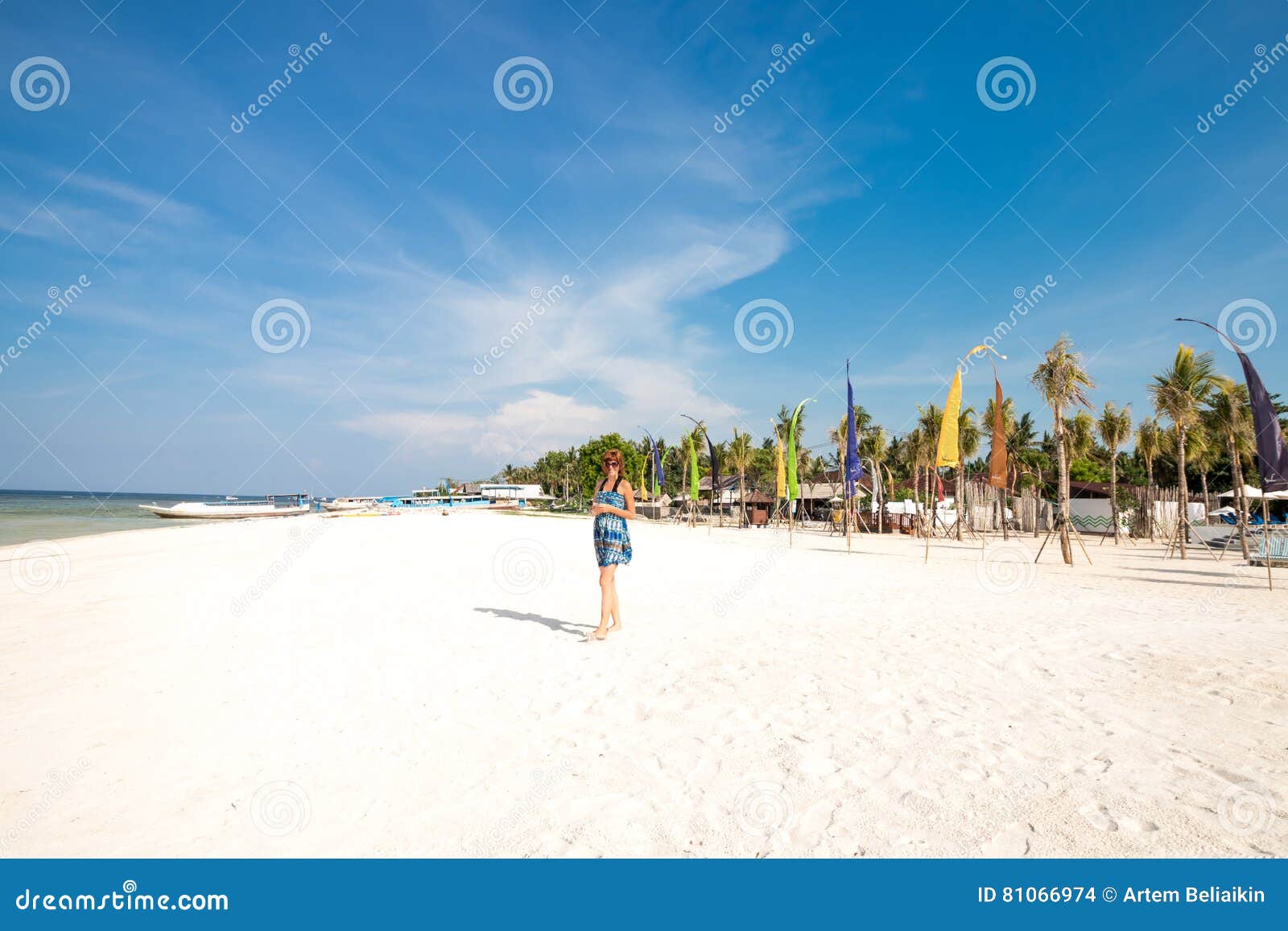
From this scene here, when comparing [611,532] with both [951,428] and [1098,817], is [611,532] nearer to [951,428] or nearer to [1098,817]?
[1098,817]

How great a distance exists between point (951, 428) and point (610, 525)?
1356cm

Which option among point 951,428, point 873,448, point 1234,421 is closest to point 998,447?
point 951,428

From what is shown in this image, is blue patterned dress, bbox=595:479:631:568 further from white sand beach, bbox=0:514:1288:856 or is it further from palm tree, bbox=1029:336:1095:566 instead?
palm tree, bbox=1029:336:1095:566

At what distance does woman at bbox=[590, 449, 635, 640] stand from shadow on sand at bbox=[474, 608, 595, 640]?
24.6 inches

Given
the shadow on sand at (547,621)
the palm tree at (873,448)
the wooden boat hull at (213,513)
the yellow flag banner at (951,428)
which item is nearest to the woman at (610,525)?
the shadow on sand at (547,621)

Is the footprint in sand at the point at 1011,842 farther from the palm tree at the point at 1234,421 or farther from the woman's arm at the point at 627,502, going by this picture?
the palm tree at the point at 1234,421

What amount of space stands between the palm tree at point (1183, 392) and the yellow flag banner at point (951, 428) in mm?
9240

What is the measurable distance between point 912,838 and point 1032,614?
283 inches

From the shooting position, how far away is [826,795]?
11.1ft

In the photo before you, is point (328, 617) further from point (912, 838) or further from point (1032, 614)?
point (1032, 614)

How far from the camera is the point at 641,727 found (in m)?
4.45

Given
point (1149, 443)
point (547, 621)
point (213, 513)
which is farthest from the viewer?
point (213, 513)

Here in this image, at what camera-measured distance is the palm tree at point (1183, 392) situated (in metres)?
20.6

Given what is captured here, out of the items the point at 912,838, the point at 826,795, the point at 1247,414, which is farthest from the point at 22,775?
the point at 1247,414
